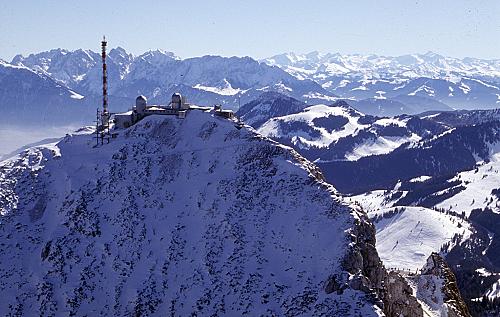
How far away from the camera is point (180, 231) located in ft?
354

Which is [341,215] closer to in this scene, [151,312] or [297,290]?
[297,290]

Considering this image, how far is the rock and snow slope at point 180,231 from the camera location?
295 feet

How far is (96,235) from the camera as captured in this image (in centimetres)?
11025

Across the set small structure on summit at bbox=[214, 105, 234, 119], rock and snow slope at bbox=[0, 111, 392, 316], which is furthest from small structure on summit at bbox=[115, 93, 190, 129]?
small structure on summit at bbox=[214, 105, 234, 119]

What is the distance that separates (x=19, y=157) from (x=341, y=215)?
78693 millimetres

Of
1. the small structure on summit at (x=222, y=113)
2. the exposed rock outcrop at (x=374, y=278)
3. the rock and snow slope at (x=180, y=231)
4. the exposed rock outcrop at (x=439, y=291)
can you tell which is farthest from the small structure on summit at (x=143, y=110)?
the exposed rock outcrop at (x=439, y=291)

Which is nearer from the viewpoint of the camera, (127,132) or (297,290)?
(297,290)

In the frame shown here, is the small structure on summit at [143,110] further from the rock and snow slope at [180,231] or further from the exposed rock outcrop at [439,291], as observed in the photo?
the exposed rock outcrop at [439,291]

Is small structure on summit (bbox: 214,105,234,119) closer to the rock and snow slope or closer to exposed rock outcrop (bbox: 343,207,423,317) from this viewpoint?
the rock and snow slope

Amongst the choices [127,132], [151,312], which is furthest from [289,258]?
[127,132]

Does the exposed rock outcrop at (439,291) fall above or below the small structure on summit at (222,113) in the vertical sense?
below

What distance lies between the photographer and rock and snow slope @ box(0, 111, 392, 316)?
89875 millimetres

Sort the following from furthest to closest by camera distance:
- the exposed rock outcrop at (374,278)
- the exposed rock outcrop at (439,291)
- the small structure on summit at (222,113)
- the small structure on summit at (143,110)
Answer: the small structure on summit at (143,110) → the small structure on summit at (222,113) → the exposed rock outcrop at (439,291) → the exposed rock outcrop at (374,278)

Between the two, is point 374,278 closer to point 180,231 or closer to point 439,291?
point 439,291
